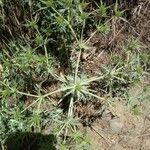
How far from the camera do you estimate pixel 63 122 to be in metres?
2.89

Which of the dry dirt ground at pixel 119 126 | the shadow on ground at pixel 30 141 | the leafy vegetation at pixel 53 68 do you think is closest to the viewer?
the leafy vegetation at pixel 53 68

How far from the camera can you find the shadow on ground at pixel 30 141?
3.09 meters

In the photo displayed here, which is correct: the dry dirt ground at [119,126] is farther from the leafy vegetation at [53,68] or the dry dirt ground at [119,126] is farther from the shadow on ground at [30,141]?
the shadow on ground at [30,141]

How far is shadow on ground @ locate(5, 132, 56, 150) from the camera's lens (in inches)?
122

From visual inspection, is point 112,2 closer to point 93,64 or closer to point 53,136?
point 93,64

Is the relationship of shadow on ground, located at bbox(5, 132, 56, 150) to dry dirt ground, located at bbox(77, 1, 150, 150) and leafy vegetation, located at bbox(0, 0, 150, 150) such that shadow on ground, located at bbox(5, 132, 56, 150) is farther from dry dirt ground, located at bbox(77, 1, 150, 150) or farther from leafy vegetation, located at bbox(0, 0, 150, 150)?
dry dirt ground, located at bbox(77, 1, 150, 150)

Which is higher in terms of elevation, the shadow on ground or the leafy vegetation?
the leafy vegetation

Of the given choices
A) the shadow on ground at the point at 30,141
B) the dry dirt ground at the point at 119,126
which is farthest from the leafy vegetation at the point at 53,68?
the dry dirt ground at the point at 119,126

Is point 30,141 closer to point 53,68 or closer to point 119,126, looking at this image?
point 53,68

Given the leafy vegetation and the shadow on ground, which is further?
the shadow on ground

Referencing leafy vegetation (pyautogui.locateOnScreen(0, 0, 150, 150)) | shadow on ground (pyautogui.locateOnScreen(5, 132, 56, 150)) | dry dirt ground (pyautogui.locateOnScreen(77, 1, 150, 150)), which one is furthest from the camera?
dry dirt ground (pyautogui.locateOnScreen(77, 1, 150, 150))

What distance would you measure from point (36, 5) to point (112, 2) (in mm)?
867

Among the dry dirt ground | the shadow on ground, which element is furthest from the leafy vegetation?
the dry dirt ground

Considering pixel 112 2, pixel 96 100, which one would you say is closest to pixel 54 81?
pixel 96 100
